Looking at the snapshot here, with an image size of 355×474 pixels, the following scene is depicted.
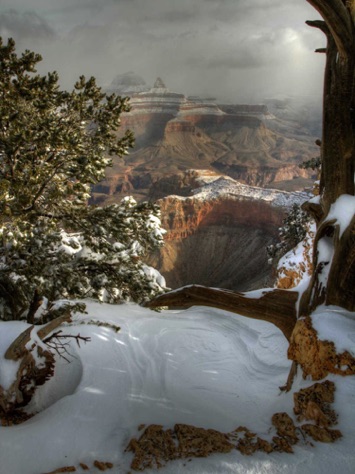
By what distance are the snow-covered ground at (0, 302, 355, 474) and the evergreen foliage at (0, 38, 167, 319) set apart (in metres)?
1.12

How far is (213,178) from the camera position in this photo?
74375 millimetres

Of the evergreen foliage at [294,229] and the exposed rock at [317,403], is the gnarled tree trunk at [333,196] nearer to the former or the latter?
the exposed rock at [317,403]

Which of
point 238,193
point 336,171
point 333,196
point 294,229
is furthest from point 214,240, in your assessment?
point 336,171

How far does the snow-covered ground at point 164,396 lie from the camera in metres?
3.10

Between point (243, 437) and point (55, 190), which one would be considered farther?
point (55, 190)

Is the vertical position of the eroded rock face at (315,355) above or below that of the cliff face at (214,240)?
above

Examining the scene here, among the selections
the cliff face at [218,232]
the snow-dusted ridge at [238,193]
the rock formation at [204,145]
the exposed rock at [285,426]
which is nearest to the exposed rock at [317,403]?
the exposed rock at [285,426]

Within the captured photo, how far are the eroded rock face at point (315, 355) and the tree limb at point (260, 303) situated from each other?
1.98 feet

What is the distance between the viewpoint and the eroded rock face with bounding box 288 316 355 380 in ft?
12.0

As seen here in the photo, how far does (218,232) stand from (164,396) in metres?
59.9

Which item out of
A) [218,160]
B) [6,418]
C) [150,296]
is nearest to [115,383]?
[6,418]

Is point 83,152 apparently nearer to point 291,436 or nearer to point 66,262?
point 66,262

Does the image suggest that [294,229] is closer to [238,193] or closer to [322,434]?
[322,434]

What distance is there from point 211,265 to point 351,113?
56478 mm
